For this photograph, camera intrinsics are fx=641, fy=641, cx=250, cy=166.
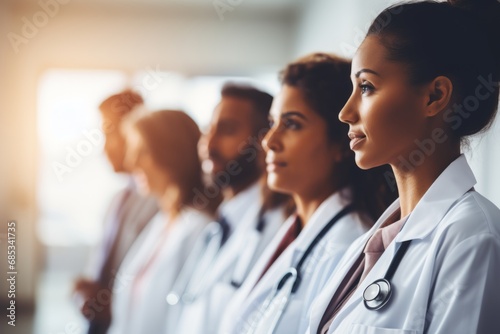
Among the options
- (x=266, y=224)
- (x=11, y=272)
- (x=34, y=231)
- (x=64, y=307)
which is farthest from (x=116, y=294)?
(x=34, y=231)

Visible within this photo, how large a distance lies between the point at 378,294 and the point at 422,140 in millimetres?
206

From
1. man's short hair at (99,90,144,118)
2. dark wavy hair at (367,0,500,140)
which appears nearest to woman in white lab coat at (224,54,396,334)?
dark wavy hair at (367,0,500,140)

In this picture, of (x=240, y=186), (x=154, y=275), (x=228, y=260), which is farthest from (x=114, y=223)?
(x=228, y=260)

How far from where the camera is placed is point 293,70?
1.20m

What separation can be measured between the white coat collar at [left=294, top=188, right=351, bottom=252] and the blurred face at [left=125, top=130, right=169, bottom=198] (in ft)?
2.97

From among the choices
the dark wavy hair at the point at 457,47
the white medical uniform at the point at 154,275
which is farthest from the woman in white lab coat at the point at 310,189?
the white medical uniform at the point at 154,275

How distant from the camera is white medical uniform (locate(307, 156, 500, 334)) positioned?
2.25 feet

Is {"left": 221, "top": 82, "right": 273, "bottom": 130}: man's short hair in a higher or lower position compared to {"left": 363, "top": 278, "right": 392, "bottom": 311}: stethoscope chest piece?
higher

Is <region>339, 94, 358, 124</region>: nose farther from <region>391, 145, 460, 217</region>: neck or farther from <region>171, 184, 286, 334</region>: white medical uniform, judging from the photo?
<region>171, 184, 286, 334</region>: white medical uniform

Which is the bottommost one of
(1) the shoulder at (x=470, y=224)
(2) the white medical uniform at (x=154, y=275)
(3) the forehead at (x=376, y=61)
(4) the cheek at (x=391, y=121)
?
(2) the white medical uniform at (x=154, y=275)

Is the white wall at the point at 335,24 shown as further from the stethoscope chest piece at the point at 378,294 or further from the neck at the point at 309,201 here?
the stethoscope chest piece at the point at 378,294

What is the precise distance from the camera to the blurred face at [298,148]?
1.18 metres

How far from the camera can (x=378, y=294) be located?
0.76 m

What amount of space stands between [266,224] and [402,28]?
2.44 feet
